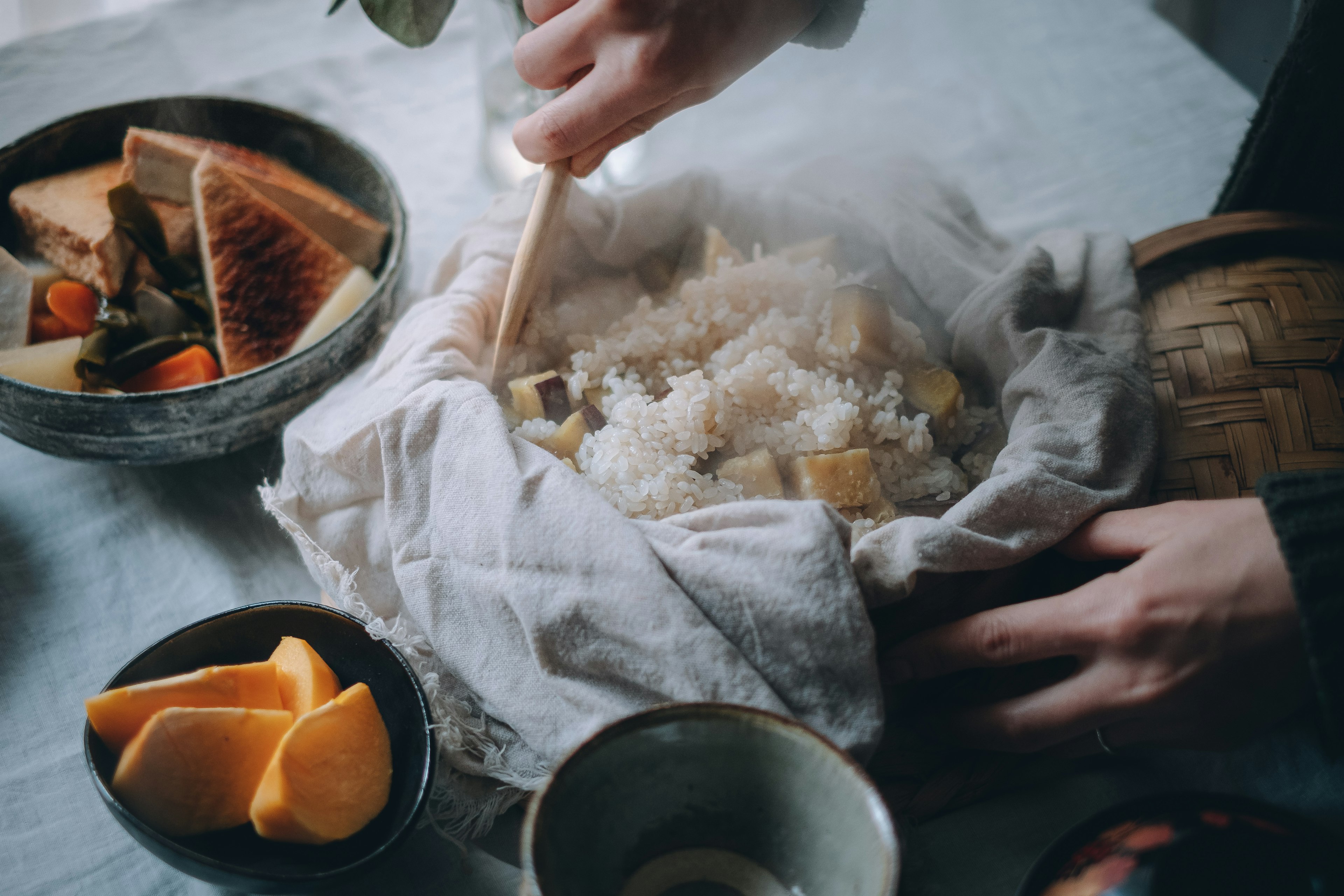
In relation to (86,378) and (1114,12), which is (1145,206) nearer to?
(1114,12)

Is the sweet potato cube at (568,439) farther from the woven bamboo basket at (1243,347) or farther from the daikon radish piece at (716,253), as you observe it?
the woven bamboo basket at (1243,347)

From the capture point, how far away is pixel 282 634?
622 millimetres

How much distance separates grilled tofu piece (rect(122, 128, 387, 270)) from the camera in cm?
90

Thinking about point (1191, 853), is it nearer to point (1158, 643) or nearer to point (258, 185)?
point (1158, 643)

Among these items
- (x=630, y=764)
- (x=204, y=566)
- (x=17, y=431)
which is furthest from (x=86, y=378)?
(x=630, y=764)

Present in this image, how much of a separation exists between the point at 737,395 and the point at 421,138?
0.81m

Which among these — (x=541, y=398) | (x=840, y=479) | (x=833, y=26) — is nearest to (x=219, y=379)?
(x=541, y=398)

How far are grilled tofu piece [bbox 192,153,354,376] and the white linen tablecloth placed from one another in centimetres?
11

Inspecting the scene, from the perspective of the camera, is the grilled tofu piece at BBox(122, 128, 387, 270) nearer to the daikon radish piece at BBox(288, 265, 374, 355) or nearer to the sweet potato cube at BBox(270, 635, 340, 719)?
the daikon radish piece at BBox(288, 265, 374, 355)

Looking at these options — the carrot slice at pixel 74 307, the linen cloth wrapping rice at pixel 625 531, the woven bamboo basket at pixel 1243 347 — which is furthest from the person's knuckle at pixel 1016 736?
the carrot slice at pixel 74 307

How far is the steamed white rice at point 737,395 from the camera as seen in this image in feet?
2.20

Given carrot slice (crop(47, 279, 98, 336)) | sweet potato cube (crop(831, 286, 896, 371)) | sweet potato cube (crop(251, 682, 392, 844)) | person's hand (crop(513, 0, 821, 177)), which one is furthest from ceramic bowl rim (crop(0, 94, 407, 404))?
sweet potato cube (crop(831, 286, 896, 371))

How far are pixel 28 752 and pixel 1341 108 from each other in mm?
1256

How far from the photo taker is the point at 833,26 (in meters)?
0.84
